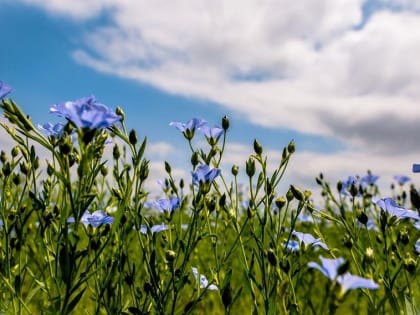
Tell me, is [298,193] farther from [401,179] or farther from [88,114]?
[401,179]

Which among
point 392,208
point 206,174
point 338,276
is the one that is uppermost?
point 206,174

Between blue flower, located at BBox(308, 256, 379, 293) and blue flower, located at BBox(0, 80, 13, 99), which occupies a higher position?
blue flower, located at BBox(0, 80, 13, 99)

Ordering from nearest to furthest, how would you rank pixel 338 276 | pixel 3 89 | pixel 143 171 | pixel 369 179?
1. pixel 338 276
2. pixel 3 89
3. pixel 143 171
4. pixel 369 179

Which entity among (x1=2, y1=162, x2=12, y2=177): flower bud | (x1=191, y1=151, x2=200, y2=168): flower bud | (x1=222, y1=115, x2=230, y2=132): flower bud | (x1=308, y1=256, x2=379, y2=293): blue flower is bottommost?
(x1=308, y1=256, x2=379, y2=293): blue flower

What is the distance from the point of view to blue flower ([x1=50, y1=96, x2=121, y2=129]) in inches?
56.8

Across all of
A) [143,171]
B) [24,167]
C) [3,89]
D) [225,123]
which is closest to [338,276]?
[143,171]

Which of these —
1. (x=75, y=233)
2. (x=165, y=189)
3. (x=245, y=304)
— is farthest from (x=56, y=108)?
(x=245, y=304)

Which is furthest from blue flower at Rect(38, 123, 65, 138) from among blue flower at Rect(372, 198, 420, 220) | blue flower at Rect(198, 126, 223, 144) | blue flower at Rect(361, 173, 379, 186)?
blue flower at Rect(361, 173, 379, 186)

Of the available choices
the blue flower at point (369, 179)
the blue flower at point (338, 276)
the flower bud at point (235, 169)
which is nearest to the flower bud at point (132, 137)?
the flower bud at point (235, 169)

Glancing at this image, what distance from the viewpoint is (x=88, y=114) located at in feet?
4.74

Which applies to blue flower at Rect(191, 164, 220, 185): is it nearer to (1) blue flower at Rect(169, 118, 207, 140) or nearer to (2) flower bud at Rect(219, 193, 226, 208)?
(2) flower bud at Rect(219, 193, 226, 208)

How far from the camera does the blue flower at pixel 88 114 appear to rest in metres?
1.44

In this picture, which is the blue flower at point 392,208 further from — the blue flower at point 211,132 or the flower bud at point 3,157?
→ the flower bud at point 3,157

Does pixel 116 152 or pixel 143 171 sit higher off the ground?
pixel 116 152
